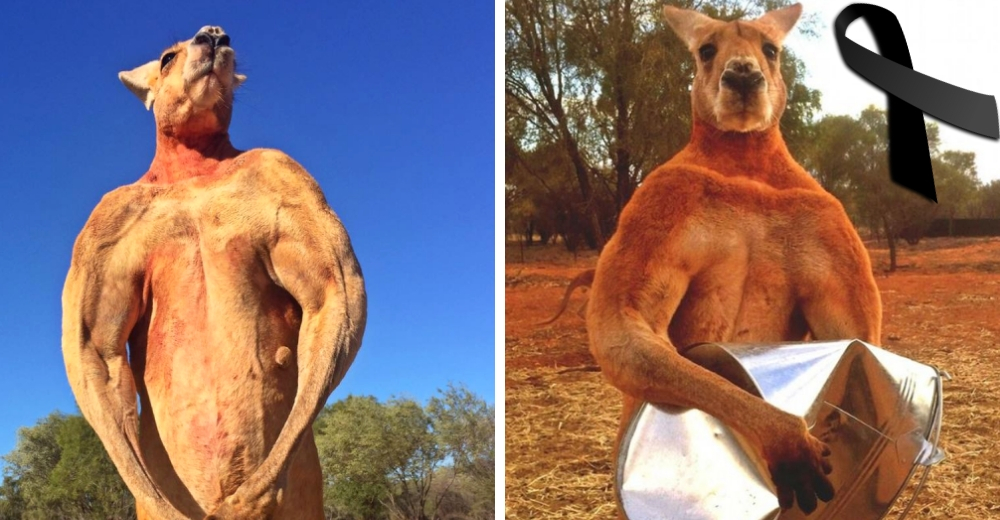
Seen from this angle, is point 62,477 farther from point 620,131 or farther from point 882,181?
point 882,181

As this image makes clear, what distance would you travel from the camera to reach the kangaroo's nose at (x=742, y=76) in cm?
657

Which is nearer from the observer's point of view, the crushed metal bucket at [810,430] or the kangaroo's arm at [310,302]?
the kangaroo's arm at [310,302]

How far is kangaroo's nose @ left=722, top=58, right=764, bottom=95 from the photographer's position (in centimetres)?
657

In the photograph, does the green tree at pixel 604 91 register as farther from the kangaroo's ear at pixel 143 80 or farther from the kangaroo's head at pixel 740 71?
the kangaroo's ear at pixel 143 80

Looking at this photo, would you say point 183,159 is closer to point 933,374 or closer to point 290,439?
point 290,439

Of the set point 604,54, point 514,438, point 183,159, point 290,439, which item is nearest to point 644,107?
point 604,54

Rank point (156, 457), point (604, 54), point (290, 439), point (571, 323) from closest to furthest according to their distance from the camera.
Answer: point (290, 439), point (156, 457), point (571, 323), point (604, 54)

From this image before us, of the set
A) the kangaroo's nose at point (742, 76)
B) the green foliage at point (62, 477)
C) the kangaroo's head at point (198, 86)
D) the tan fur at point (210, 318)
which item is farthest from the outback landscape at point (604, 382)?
the green foliage at point (62, 477)

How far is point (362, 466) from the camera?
1678 centimetres

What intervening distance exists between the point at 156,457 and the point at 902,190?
4.61 m

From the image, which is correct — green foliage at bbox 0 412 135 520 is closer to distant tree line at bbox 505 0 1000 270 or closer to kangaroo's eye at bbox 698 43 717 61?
distant tree line at bbox 505 0 1000 270

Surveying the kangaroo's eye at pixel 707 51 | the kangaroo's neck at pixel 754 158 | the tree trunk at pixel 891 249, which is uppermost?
the kangaroo's eye at pixel 707 51

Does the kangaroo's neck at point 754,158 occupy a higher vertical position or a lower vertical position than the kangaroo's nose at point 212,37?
higher

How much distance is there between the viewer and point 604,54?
292 inches
